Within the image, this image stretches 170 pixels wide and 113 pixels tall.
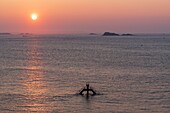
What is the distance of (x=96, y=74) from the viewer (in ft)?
258

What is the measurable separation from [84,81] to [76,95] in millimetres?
13163

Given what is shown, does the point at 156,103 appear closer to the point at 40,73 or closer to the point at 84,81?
the point at 84,81

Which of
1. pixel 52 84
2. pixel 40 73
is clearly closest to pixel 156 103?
pixel 52 84

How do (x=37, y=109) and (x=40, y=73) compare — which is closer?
(x=37, y=109)

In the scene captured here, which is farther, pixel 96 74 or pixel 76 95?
pixel 96 74

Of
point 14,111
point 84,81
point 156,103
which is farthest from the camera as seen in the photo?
point 84,81

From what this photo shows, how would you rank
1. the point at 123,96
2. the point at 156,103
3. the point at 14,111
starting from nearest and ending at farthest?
the point at 14,111
the point at 156,103
the point at 123,96

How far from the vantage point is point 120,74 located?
258 feet

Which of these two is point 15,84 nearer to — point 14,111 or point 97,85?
point 97,85

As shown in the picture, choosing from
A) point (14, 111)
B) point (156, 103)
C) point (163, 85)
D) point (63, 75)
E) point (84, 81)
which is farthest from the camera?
point (63, 75)

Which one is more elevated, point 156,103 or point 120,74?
point 120,74

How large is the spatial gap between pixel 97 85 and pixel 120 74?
48.2 feet

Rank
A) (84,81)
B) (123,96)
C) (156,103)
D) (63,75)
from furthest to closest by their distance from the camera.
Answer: (63,75)
(84,81)
(123,96)
(156,103)

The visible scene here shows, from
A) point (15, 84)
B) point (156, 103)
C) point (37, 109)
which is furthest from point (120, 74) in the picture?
point (37, 109)
